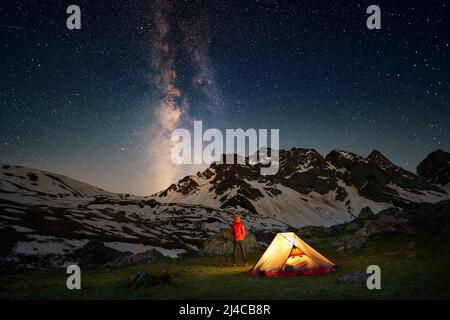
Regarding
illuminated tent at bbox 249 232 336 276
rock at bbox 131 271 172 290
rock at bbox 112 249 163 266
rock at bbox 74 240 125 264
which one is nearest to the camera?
rock at bbox 131 271 172 290

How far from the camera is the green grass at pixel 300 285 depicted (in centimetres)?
1374

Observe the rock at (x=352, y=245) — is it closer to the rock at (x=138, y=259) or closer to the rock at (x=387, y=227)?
the rock at (x=387, y=227)

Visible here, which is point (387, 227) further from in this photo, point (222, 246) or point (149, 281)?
point (149, 281)

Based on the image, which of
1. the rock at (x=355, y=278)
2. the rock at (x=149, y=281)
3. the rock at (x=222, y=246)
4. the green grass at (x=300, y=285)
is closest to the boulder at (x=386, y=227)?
the green grass at (x=300, y=285)

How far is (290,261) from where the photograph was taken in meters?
19.0

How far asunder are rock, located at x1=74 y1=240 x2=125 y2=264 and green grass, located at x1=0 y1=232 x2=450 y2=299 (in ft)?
63.7

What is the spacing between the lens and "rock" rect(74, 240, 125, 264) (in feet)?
140

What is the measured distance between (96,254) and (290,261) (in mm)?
33616

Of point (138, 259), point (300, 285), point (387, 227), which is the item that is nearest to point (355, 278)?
point (300, 285)

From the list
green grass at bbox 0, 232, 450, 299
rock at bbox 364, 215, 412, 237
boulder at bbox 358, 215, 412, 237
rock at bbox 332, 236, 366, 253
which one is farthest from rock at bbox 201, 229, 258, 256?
rock at bbox 364, 215, 412, 237

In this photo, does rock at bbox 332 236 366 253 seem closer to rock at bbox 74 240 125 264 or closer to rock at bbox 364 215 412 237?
rock at bbox 364 215 412 237

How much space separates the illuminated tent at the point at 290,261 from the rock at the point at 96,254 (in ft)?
93.4

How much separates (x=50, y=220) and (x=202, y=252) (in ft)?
189
